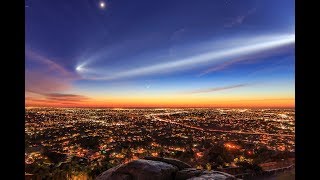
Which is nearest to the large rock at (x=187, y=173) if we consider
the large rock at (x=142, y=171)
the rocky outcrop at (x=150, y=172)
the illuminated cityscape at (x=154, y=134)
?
the rocky outcrop at (x=150, y=172)

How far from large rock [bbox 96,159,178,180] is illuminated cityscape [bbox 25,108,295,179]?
6.33m

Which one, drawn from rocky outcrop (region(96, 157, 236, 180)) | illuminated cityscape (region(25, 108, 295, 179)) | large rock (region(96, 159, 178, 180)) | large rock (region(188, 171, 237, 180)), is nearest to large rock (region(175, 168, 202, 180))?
rocky outcrop (region(96, 157, 236, 180))

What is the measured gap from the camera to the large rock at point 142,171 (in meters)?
5.16

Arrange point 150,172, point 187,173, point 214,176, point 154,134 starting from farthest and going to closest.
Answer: point 154,134 < point 187,173 < point 150,172 < point 214,176

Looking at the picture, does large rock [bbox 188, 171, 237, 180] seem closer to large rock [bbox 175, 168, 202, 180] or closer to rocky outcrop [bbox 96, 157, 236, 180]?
rocky outcrop [bbox 96, 157, 236, 180]

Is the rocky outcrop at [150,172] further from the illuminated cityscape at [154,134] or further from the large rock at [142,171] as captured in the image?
the illuminated cityscape at [154,134]

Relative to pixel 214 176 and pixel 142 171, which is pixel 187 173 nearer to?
pixel 214 176

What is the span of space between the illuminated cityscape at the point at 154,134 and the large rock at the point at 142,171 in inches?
249

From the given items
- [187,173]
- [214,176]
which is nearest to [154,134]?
[187,173]

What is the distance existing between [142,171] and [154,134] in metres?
16.3

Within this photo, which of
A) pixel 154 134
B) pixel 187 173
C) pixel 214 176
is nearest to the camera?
pixel 214 176

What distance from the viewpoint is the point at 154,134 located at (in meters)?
21.4

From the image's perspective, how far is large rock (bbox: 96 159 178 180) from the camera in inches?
203
